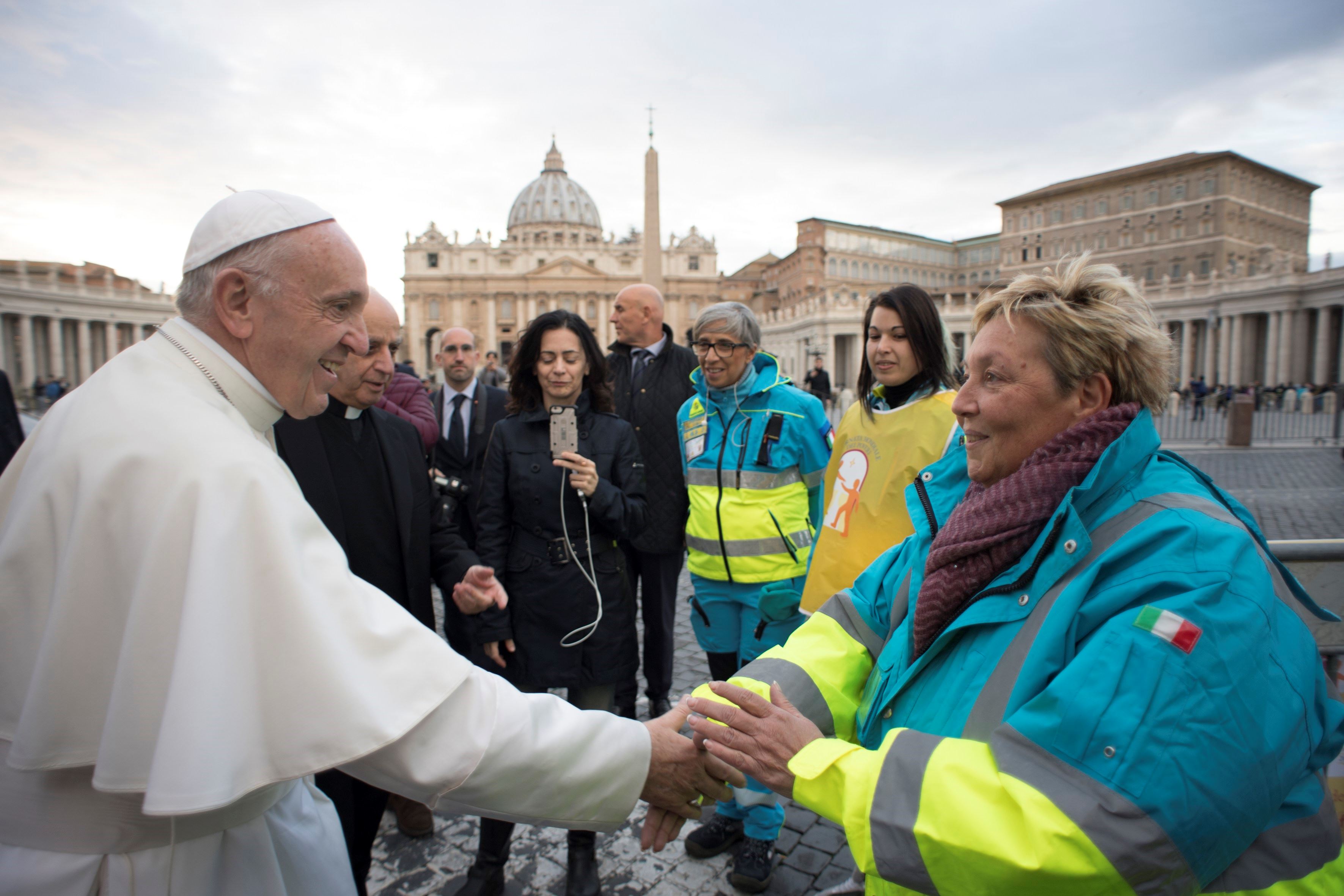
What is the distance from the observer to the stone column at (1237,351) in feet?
147

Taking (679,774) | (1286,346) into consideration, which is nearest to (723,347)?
(679,774)

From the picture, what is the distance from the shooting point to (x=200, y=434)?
127 centimetres

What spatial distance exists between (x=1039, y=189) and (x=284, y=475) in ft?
258

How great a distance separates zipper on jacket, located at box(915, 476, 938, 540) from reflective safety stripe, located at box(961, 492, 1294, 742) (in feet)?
1.60

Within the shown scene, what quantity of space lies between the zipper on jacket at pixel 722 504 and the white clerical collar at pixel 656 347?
1373 millimetres

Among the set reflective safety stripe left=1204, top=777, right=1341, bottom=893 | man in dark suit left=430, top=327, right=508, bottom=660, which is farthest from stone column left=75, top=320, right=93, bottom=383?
reflective safety stripe left=1204, top=777, right=1341, bottom=893

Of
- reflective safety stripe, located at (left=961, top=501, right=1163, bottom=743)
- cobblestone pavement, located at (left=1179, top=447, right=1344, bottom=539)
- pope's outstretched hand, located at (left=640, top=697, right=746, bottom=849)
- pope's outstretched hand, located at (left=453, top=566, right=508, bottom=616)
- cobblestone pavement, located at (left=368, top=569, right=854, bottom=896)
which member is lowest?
cobblestone pavement, located at (left=368, top=569, right=854, bottom=896)

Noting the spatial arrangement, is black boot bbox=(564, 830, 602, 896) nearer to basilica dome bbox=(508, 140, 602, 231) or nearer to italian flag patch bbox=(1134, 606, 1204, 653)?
italian flag patch bbox=(1134, 606, 1204, 653)

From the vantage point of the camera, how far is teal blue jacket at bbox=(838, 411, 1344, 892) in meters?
1.08

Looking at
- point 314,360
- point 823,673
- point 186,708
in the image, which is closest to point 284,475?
point 314,360

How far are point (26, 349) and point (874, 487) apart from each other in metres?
54.7

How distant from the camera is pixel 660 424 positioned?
14.8 feet

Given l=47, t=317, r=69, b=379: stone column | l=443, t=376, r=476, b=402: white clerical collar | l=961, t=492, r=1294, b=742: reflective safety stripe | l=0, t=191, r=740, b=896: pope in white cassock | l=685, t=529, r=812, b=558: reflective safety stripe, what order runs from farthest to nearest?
l=47, t=317, r=69, b=379: stone column < l=443, t=376, r=476, b=402: white clerical collar < l=685, t=529, r=812, b=558: reflective safety stripe < l=961, t=492, r=1294, b=742: reflective safety stripe < l=0, t=191, r=740, b=896: pope in white cassock

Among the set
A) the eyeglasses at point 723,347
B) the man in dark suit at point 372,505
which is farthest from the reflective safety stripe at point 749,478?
the man in dark suit at point 372,505
